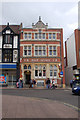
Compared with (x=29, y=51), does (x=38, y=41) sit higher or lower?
higher

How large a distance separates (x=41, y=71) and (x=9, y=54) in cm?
693

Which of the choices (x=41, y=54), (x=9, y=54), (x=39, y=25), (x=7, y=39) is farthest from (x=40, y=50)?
(x=7, y=39)

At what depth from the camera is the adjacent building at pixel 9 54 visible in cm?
2977

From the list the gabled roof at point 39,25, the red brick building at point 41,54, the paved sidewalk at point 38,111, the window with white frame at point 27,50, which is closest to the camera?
the paved sidewalk at point 38,111

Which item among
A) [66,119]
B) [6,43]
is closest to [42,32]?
[6,43]

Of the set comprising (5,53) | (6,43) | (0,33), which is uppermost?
(0,33)

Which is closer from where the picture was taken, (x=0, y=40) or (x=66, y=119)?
(x=66, y=119)

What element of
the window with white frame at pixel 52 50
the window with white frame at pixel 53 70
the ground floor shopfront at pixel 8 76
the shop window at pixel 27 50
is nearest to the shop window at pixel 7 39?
the shop window at pixel 27 50

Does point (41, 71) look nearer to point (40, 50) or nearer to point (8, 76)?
point (40, 50)

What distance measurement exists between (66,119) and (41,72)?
23.3 meters

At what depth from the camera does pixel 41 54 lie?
3025cm

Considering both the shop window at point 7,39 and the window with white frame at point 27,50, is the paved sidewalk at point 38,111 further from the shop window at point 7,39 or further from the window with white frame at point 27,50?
the shop window at point 7,39

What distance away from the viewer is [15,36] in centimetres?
3089

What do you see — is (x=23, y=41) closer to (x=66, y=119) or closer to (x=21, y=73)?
(x=21, y=73)
